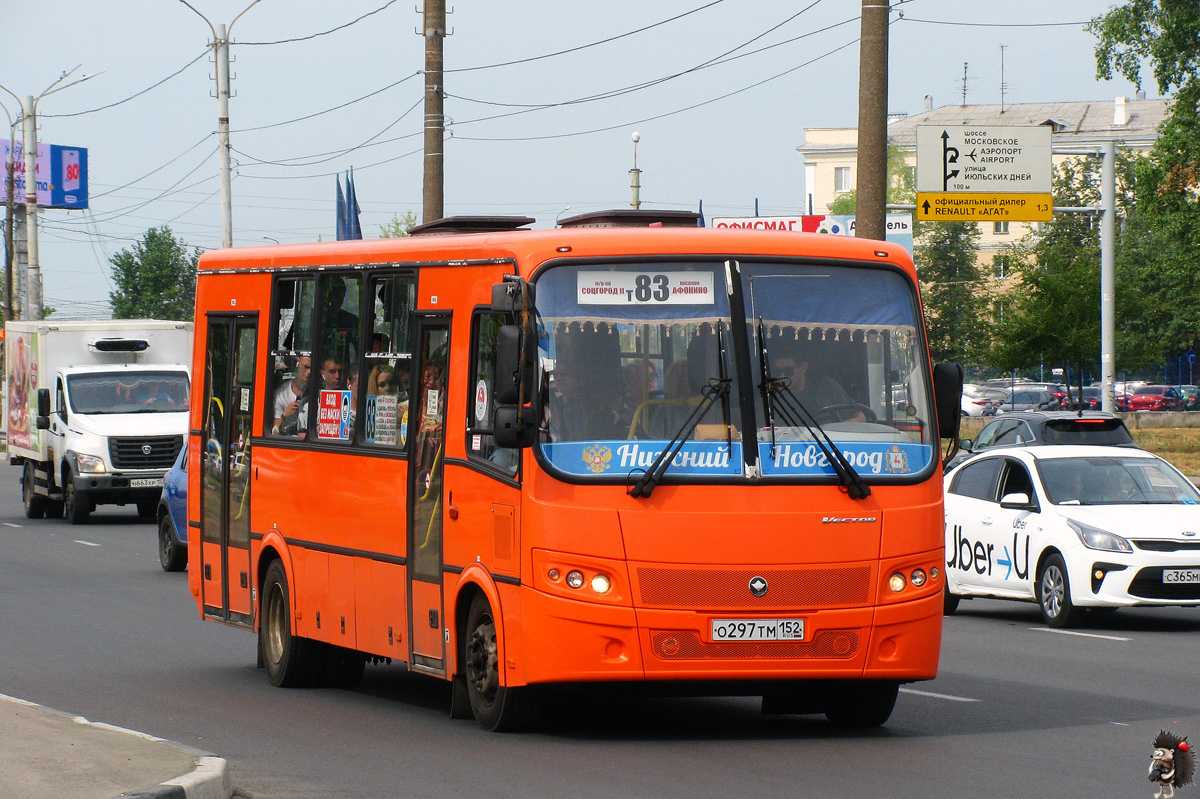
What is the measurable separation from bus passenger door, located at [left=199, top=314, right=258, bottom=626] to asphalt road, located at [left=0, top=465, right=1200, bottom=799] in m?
0.57

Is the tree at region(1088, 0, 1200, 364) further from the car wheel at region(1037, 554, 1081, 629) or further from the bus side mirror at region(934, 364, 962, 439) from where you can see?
the bus side mirror at region(934, 364, 962, 439)

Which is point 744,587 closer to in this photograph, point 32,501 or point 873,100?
point 873,100

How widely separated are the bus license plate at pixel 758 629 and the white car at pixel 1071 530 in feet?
23.3

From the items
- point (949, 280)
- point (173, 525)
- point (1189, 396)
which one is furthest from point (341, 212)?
point (949, 280)

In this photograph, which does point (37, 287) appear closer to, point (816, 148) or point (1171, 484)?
point (1171, 484)

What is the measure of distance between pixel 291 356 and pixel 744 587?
426cm

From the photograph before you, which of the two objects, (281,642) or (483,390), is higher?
(483,390)

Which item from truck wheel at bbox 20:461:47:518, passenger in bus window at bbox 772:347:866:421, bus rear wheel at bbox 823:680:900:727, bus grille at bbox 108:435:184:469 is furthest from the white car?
truck wheel at bbox 20:461:47:518

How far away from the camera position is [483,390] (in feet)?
32.5

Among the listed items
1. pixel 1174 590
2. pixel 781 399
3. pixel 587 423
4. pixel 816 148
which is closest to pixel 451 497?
pixel 587 423

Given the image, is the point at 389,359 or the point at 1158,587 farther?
the point at 1158,587

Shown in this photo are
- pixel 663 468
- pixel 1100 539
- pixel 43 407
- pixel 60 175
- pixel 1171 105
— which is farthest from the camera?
pixel 60 175

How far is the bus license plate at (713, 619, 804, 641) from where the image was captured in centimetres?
924

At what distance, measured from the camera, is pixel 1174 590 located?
1553cm
